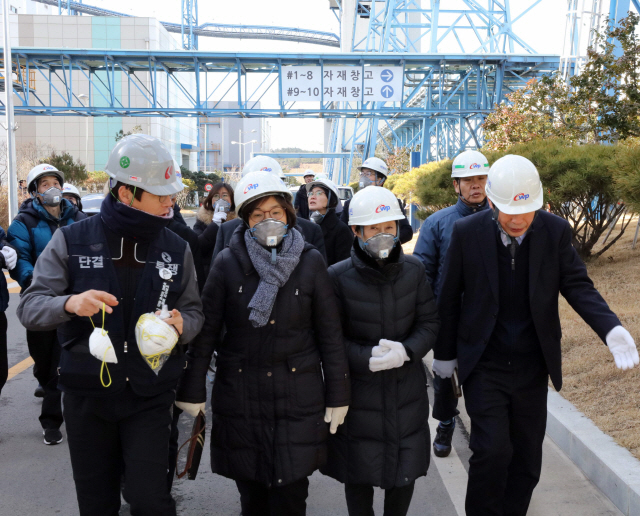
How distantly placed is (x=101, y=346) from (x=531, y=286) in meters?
2.05

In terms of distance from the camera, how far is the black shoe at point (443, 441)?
15.8 feet

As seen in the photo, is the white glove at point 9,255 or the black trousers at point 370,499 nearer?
the black trousers at point 370,499

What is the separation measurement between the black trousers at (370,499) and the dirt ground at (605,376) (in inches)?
67.0

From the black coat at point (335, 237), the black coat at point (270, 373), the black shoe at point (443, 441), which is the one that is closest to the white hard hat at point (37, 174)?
the black coat at point (335, 237)

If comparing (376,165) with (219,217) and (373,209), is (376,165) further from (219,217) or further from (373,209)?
(373,209)

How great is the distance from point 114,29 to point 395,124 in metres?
41.6

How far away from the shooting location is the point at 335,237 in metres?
6.33

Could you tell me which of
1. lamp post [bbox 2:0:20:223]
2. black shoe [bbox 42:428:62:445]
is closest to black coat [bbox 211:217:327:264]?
black shoe [bbox 42:428:62:445]

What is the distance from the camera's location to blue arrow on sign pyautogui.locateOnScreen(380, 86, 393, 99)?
2700 centimetres

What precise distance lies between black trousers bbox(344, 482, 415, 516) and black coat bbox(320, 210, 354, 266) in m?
3.19

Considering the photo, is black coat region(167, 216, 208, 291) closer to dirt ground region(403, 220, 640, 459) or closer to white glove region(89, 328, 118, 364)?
white glove region(89, 328, 118, 364)

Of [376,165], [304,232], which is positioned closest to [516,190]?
[304,232]

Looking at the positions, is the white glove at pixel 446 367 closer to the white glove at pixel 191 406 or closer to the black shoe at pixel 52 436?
the white glove at pixel 191 406

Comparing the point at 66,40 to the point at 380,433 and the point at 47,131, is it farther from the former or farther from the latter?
the point at 380,433
